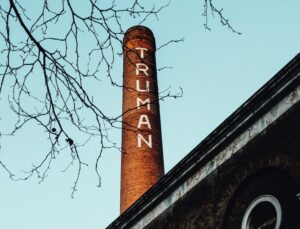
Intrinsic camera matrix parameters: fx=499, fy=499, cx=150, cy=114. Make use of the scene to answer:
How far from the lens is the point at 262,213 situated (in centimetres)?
761

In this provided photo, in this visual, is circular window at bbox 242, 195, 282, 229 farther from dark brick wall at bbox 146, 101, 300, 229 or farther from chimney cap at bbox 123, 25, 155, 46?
chimney cap at bbox 123, 25, 155, 46

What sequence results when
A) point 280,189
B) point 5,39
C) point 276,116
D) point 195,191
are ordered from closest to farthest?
point 5,39 → point 280,189 → point 276,116 → point 195,191

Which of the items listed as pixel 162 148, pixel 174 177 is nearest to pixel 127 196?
pixel 162 148

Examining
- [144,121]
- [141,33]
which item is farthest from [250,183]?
[141,33]

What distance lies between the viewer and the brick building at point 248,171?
7.32 metres

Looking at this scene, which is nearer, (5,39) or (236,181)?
(5,39)

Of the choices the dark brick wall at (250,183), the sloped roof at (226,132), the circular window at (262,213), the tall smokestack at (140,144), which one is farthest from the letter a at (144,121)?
the circular window at (262,213)

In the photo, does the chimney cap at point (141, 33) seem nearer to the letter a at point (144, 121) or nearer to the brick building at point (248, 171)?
the letter a at point (144, 121)

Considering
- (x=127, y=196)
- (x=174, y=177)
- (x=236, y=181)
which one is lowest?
(x=236, y=181)

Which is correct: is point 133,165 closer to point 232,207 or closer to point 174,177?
point 174,177

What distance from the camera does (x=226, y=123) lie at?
8688mm

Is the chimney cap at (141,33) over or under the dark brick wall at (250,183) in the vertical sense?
over

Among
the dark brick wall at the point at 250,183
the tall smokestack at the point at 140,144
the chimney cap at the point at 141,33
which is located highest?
the chimney cap at the point at 141,33

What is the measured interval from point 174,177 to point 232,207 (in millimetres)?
1758
